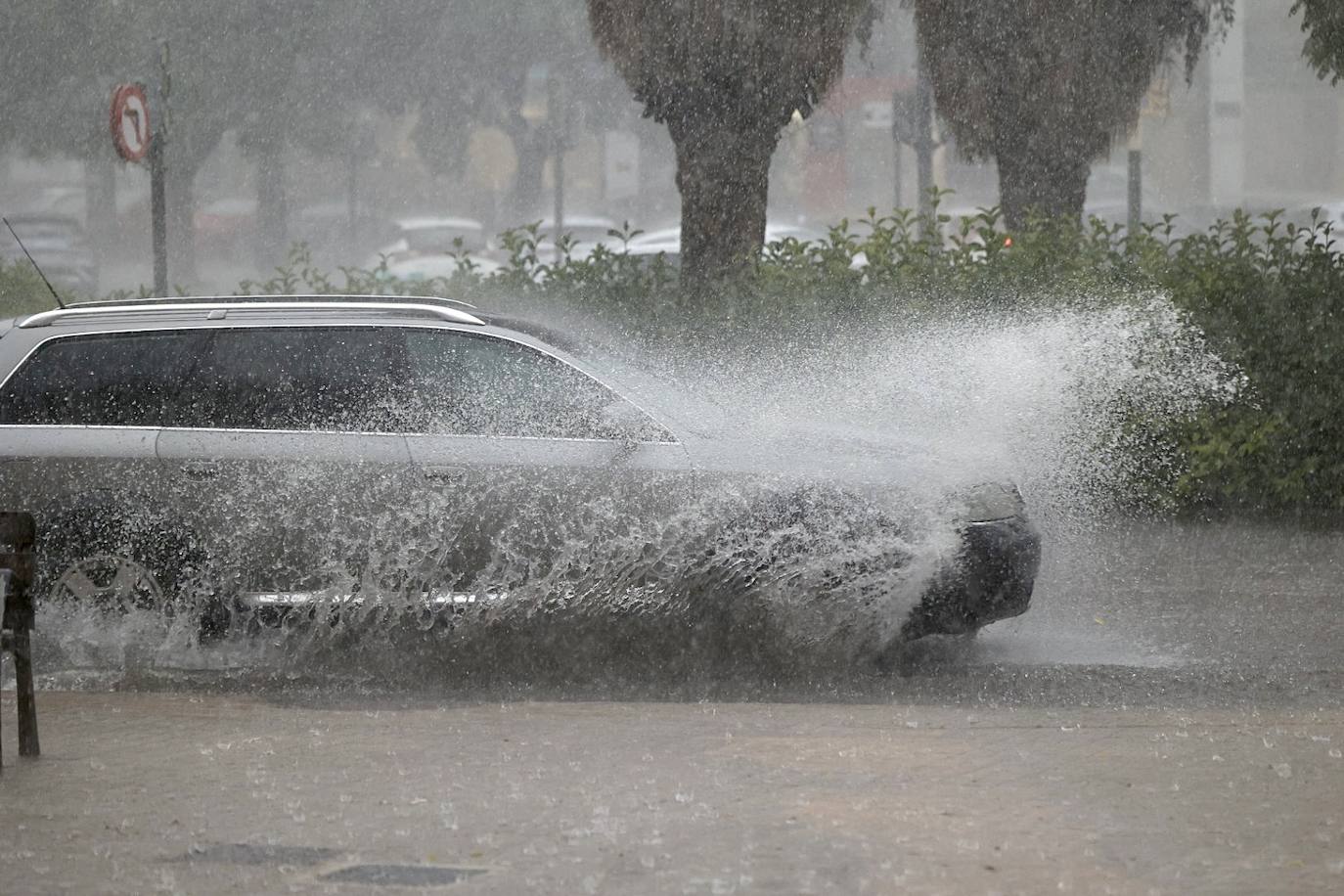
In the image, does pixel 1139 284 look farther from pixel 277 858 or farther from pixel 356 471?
pixel 277 858

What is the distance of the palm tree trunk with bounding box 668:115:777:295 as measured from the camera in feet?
46.7

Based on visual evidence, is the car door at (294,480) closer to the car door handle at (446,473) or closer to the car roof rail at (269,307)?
the car door handle at (446,473)

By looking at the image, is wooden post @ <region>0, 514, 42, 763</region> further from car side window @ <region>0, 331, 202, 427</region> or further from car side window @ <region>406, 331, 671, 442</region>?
car side window @ <region>406, 331, 671, 442</region>

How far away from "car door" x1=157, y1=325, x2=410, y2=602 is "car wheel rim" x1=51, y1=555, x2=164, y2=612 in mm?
331

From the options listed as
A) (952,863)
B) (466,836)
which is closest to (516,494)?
(466,836)

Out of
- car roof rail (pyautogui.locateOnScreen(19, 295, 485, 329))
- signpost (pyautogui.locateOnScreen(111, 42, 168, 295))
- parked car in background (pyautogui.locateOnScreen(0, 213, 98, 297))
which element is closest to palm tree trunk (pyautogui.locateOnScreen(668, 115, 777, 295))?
signpost (pyautogui.locateOnScreen(111, 42, 168, 295))

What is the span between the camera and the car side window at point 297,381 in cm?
840

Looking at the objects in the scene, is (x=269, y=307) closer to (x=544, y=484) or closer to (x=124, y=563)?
(x=124, y=563)

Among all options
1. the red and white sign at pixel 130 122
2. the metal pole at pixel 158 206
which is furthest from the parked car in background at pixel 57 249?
the red and white sign at pixel 130 122

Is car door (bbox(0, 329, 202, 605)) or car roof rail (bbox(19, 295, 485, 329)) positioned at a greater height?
car roof rail (bbox(19, 295, 485, 329))

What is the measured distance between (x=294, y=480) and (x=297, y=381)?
498 millimetres

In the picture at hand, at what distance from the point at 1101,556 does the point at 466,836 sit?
6048 mm

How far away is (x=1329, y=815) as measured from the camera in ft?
19.1

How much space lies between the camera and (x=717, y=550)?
7.98 m
